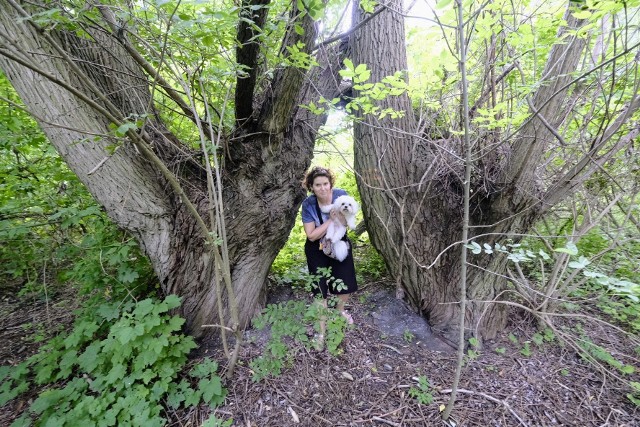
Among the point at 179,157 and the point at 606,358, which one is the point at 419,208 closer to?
the point at 606,358

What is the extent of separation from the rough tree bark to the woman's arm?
0.20 m

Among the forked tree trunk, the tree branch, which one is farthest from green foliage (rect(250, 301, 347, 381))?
the tree branch

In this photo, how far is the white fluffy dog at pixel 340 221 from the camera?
2600 millimetres

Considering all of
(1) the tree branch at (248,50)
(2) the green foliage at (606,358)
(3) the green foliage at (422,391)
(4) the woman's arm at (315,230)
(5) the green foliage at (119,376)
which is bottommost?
(2) the green foliage at (606,358)

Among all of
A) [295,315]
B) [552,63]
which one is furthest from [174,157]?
[552,63]

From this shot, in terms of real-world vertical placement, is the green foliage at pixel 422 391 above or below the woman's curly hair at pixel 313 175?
below

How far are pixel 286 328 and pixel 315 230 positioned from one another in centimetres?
90

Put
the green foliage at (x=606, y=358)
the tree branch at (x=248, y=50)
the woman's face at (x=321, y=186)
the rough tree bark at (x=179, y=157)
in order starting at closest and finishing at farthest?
the tree branch at (x=248, y=50) → the rough tree bark at (x=179, y=157) → the green foliage at (x=606, y=358) → the woman's face at (x=321, y=186)

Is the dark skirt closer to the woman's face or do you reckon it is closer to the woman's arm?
the woman's arm

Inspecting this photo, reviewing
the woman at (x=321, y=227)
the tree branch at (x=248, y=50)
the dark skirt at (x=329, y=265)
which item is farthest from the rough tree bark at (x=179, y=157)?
the dark skirt at (x=329, y=265)

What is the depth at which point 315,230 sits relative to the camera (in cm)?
261

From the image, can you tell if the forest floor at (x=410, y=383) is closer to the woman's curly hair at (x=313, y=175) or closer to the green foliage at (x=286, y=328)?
the green foliage at (x=286, y=328)

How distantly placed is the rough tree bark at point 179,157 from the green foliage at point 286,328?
0.54 metres

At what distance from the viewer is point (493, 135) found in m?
2.31
